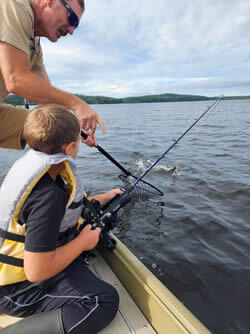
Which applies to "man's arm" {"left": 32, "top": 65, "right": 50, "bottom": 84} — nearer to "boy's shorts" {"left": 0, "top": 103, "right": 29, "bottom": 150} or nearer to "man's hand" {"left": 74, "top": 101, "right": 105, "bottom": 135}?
"boy's shorts" {"left": 0, "top": 103, "right": 29, "bottom": 150}

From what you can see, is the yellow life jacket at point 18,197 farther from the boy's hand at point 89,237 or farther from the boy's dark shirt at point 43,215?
the boy's hand at point 89,237

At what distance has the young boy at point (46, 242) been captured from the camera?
1.49 meters

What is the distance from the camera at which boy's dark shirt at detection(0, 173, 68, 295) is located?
1.45 m

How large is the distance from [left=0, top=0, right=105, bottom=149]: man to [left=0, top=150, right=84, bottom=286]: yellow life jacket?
24.0 inches

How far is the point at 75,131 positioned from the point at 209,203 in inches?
175

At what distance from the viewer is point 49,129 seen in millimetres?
1558

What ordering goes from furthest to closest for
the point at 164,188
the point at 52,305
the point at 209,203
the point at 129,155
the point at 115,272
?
the point at 129,155 < the point at 164,188 < the point at 209,203 < the point at 115,272 < the point at 52,305

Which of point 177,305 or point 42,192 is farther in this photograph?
point 177,305

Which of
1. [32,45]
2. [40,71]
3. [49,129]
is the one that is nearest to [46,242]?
[49,129]

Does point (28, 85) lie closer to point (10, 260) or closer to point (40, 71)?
point (40, 71)

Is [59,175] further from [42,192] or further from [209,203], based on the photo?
[209,203]

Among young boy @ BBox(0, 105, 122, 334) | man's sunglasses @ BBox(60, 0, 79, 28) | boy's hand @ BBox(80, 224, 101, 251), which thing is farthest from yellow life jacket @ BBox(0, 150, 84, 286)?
man's sunglasses @ BBox(60, 0, 79, 28)

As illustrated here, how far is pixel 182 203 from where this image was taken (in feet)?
17.5

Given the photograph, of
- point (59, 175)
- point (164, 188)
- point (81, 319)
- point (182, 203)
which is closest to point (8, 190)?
point (59, 175)
